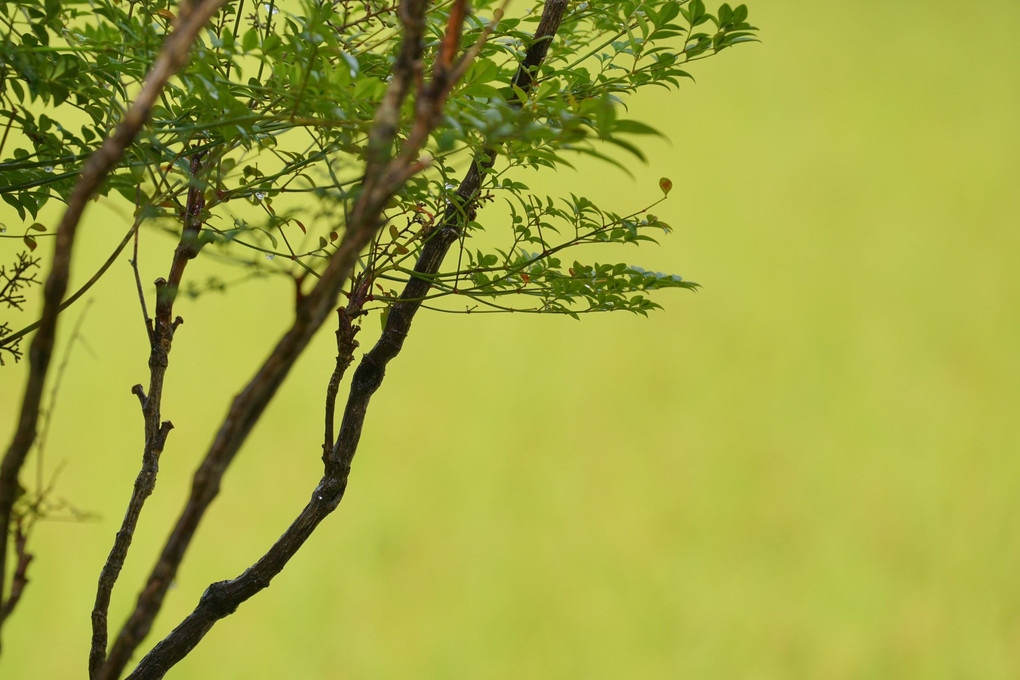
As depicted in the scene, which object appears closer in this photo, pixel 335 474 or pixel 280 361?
pixel 280 361

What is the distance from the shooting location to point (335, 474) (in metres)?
0.52

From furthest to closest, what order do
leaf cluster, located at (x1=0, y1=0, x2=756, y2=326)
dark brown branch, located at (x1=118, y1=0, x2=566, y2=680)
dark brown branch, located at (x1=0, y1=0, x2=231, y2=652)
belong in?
dark brown branch, located at (x1=118, y1=0, x2=566, y2=680)
leaf cluster, located at (x1=0, y1=0, x2=756, y2=326)
dark brown branch, located at (x1=0, y1=0, x2=231, y2=652)

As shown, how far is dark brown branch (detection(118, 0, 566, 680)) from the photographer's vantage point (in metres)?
0.48

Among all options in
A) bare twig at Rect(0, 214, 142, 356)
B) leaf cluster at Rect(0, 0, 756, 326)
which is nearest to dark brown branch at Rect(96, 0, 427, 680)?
leaf cluster at Rect(0, 0, 756, 326)

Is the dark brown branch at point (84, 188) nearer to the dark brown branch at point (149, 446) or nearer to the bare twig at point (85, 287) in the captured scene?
the bare twig at point (85, 287)

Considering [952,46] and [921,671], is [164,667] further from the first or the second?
[952,46]

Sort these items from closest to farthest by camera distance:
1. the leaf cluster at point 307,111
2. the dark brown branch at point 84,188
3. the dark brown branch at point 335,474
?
the dark brown branch at point 84,188 < the leaf cluster at point 307,111 < the dark brown branch at point 335,474

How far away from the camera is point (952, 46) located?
6.48 feet

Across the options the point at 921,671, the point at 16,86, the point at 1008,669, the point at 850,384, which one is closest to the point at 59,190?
the point at 16,86

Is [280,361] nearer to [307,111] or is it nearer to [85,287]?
[307,111]

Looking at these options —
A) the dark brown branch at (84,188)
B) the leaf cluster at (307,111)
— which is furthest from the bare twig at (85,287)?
the dark brown branch at (84,188)

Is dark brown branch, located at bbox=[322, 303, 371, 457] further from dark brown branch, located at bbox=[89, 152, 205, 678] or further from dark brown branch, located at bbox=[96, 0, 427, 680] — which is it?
dark brown branch, located at bbox=[96, 0, 427, 680]

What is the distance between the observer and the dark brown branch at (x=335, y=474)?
478mm

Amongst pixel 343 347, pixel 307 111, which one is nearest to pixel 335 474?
pixel 343 347
